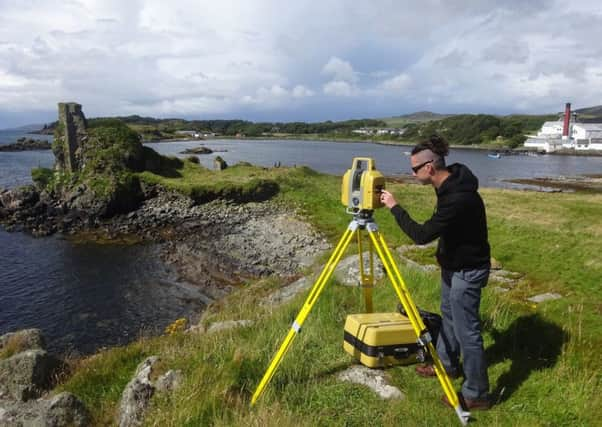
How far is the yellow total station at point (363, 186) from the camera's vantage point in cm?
399

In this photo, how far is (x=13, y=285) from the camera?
18.1 m

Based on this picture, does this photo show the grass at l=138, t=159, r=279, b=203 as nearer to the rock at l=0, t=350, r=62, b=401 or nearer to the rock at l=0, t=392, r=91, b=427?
the rock at l=0, t=350, r=62, b=401

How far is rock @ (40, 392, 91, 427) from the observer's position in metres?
3.93

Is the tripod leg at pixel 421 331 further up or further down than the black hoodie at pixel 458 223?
further down

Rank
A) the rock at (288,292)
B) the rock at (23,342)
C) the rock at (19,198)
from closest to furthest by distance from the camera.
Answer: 1. the rock at (23,342)
2. the rock at (288,292)
3. the rock at (19,198)

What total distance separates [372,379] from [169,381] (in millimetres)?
2164

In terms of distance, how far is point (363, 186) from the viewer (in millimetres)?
4051

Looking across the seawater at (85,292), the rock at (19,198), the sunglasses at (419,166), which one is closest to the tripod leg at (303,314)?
the sunglasses at (419,166)

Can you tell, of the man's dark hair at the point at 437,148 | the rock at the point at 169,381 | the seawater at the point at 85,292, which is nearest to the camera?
the man's dark hair at the point at 437,148

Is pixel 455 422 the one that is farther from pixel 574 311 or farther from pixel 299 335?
pixel 574 311

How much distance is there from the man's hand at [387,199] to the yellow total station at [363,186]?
0.05 meters

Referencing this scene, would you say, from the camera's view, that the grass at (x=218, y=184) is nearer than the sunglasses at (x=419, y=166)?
No

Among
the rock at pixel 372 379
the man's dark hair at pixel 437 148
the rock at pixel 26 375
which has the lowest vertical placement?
the rock at pixel 26 375

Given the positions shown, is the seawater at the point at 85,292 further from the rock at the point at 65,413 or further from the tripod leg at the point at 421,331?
the tripod leg at the point at 421,331
